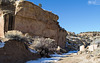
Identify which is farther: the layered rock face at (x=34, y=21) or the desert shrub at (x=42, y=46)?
the layered rock face at (x=34, y=21)

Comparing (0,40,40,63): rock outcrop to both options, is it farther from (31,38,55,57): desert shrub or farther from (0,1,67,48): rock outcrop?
(0,1,67,48): rock outcrop

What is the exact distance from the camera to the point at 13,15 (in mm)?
22422

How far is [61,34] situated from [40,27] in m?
9.62

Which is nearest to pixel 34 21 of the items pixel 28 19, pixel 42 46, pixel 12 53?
pixel 28 19

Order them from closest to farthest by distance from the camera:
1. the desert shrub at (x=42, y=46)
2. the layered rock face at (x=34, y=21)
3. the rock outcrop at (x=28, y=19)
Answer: the desert shrub at (x=42, y=46) < the rock outcrop at (x=28, y=19) < the layered rock face at (x=34, y=21)

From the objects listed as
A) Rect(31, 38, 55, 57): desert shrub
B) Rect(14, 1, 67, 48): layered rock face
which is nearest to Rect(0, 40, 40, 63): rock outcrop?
Rect(31, 38, 55, 57): desert shrub

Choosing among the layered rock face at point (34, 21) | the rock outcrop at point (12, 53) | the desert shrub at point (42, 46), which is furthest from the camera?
the layered rock face at point (34, 21)

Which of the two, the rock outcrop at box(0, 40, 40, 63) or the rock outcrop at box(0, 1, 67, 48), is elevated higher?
the rock outcrop at box(0, 1, 67, 48)

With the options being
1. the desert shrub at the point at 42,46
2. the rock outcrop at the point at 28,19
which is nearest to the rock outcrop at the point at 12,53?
the desert shrub at the point at 42,46

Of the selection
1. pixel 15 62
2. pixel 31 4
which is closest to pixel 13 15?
pixel 31 4

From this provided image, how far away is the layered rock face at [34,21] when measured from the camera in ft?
75.3

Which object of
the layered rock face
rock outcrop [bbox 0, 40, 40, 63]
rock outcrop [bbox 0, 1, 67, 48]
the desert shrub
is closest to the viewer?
rock outcrop [bbox 0, 40, 40, 63]

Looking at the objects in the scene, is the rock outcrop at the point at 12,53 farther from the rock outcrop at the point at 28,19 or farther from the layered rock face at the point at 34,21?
the layered rock face at the point at 34,21

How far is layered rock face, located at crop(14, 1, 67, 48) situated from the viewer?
23.0m
